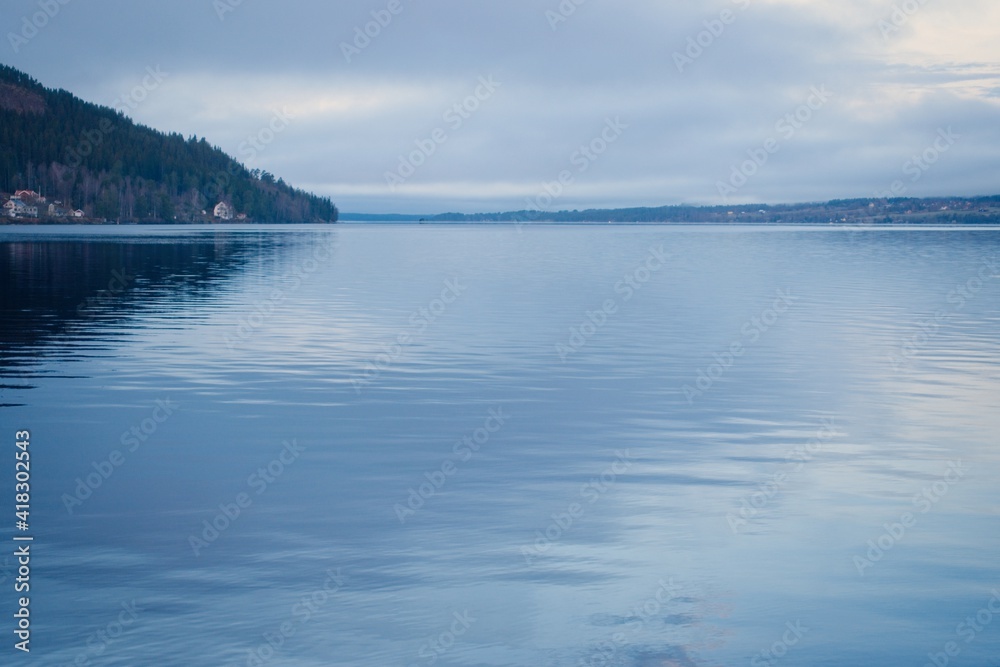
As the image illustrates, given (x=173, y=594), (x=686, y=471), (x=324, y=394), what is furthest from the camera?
(x=324, y=394)

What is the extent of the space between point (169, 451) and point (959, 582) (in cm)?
1057

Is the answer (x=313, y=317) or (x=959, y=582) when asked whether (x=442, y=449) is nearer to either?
(x=959, y=582)

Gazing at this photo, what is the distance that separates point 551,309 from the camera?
37219 millimetres

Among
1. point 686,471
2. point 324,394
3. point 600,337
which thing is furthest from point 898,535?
point 600,337
